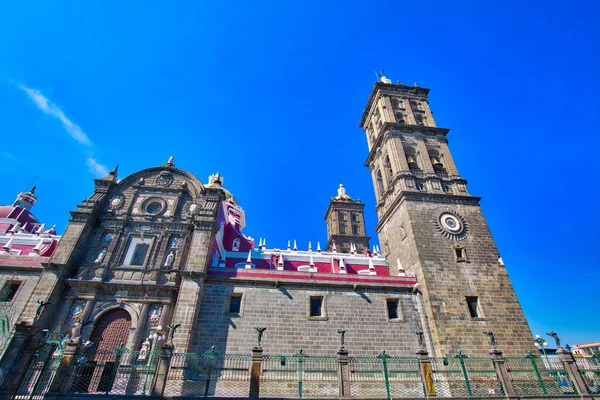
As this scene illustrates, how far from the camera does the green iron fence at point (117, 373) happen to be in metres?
12.6

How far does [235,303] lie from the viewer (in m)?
20.2

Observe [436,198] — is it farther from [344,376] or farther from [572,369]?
[344,376]

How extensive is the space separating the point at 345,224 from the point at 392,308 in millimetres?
26186

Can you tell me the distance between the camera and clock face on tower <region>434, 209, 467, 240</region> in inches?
940

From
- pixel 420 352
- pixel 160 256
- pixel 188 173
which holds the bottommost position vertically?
pixel 420 352

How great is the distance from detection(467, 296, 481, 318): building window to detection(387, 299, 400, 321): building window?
15.2ft

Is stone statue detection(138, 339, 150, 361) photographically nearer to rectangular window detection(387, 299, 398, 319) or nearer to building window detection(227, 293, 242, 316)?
building window detection(227, 293, 242, 316)

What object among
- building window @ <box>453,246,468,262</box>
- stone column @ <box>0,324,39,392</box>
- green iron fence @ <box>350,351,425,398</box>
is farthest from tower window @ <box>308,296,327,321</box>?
stone column @ <box>0,324,39,392</box>

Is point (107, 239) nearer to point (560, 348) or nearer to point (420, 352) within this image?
point (420, 352)

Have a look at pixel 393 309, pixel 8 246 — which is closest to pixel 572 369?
pixel 393 309

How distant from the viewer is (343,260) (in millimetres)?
28422

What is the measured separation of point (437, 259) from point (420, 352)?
10177 millimetres

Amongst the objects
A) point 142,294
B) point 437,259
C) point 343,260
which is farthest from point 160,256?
point 437,259

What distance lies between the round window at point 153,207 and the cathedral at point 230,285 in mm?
88
